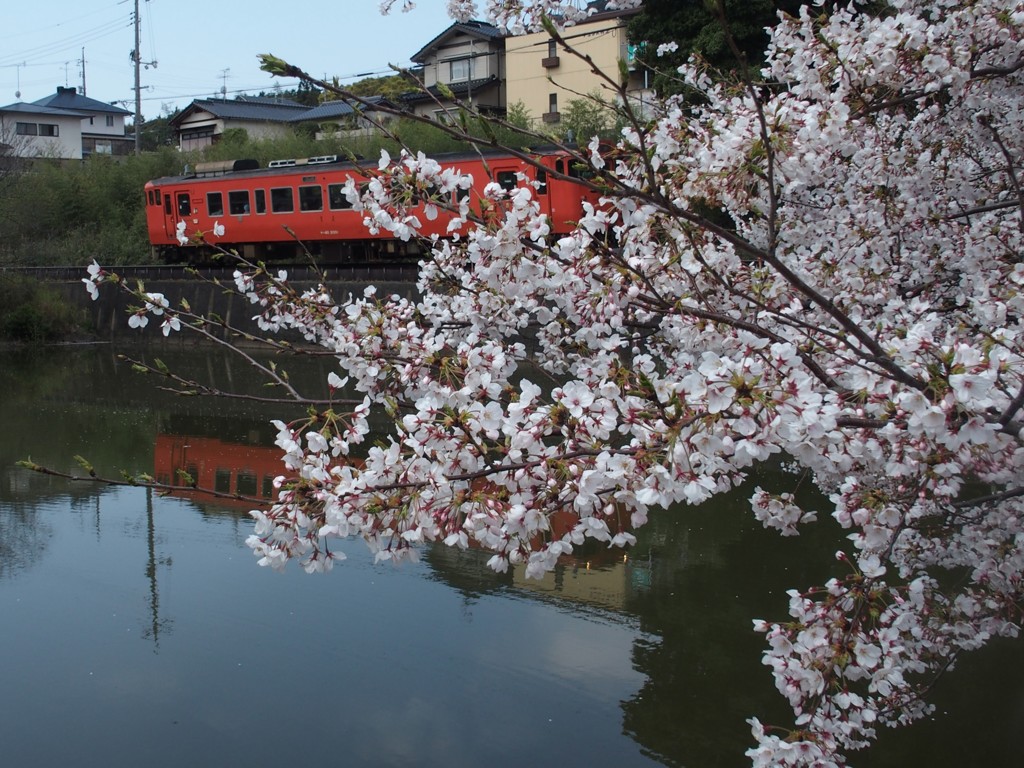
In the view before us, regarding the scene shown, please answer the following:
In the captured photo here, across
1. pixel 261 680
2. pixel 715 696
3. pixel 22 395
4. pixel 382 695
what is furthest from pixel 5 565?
pixel 22 395

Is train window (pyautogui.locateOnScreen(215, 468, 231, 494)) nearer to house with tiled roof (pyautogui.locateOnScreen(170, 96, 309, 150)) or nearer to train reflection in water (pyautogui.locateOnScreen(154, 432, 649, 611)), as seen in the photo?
train reflection in water (pyautogui.locateOnScreen(154, 432, 649, 611))

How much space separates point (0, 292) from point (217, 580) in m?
16.0

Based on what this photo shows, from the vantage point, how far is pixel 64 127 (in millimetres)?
37312

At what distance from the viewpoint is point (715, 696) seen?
17.2ft

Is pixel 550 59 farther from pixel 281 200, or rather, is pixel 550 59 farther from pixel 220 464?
pixel 220 464

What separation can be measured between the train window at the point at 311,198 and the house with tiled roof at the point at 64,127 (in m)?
17.0

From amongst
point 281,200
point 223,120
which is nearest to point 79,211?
point 223,120

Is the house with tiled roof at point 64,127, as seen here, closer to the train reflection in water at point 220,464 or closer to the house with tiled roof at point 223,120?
the house with tiled roof at point 223,120

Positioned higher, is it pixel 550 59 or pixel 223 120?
pixel 223 120

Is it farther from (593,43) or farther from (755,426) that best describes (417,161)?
(593,43)

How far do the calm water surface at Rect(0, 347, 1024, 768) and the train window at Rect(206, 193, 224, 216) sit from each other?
11547 millimetres

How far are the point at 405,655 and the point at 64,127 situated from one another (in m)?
37.4

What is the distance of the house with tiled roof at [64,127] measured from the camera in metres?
33.2

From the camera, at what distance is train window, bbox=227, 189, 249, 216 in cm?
1889
